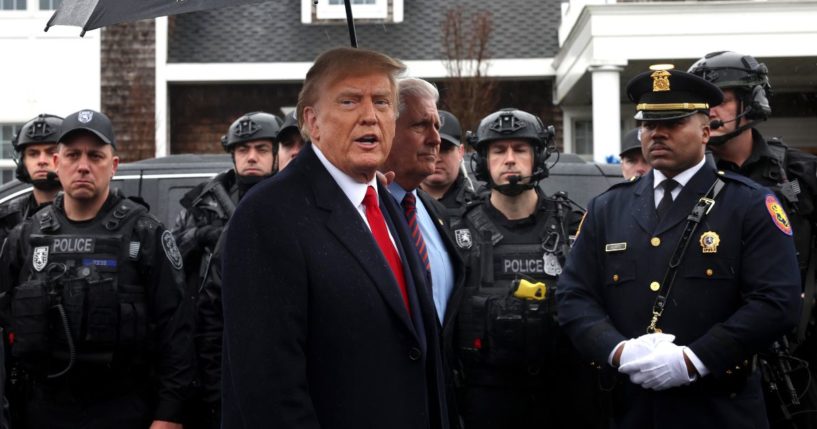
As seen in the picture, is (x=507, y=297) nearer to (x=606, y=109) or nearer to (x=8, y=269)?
(x=8, y=269)

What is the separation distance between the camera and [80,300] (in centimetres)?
474

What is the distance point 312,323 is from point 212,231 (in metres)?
3.22

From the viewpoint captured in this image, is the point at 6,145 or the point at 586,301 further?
the point at 6,145

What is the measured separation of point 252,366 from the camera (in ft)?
9.05

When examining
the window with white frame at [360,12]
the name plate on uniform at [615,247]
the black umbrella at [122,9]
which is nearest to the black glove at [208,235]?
the name plate on uniform at [615,247]

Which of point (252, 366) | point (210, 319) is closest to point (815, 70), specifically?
point (210, 319)

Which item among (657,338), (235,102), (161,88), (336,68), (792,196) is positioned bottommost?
(657,338)

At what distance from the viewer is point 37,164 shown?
22.1 ft

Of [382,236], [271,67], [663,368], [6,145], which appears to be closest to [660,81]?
[663,368]

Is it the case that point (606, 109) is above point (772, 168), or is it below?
above

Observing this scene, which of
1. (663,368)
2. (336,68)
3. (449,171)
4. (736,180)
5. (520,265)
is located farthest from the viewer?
(449,171)

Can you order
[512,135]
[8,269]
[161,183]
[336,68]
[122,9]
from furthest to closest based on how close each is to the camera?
[161,183], [512,135], [8,269], [122,9], [336,68]

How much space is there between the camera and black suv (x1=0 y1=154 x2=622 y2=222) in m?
7.77

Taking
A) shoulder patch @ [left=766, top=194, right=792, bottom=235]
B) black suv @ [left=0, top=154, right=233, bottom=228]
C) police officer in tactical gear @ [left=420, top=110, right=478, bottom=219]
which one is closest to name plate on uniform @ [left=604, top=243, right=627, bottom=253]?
shoulder patch @ [left=766, top=194, right=792, bottom=235]
